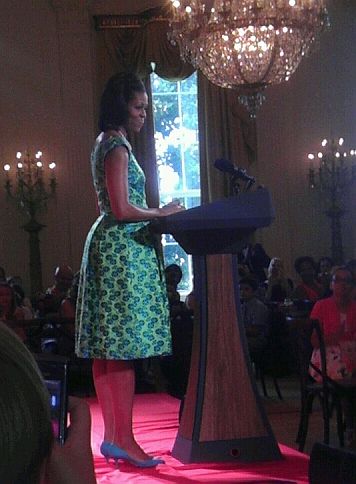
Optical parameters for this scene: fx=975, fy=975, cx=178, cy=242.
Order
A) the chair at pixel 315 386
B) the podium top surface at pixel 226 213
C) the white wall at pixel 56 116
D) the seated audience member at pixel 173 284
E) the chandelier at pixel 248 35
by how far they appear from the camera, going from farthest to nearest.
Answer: the white wall at pixel 56 116 < the seated audience member at pixel 173 284 < the chandelier at pixel 248 35 < the chair at pixel 315 386 < the podium top surface at pixel 226 213

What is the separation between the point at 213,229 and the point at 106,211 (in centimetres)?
43

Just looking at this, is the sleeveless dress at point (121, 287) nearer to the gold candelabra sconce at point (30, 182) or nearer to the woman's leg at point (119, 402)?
the woman's leg at point (119, 402)

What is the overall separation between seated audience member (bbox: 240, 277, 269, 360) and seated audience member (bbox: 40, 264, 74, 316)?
167 centimetres

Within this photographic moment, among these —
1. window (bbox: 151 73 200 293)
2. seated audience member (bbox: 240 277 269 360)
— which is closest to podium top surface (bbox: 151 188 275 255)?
seated audience member (bbox: 240 277 269 360)

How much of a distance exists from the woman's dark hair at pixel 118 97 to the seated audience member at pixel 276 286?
21.2ft

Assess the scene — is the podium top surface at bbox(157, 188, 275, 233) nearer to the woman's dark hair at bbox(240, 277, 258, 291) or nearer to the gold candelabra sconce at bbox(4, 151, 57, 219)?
the woman's dark hair at bbox(240, 277, 258, 291)

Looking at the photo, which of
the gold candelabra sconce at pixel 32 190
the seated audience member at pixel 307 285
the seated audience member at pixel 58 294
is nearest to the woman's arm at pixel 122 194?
the seated audience member at pixel 58 294

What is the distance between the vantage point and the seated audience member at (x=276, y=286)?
33.5ft

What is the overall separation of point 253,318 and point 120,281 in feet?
15.4

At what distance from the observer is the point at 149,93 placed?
40.8 feet

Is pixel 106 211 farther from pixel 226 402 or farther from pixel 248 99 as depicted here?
pixel 248 99

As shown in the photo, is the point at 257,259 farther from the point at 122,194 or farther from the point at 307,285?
the point at 122,194

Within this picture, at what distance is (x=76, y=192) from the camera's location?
488 inches

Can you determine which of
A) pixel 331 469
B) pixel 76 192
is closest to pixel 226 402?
pixel 331 469
